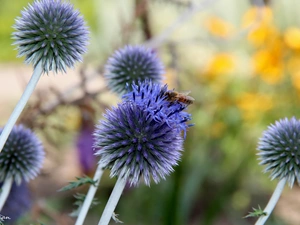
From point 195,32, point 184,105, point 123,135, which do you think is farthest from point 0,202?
point 195,32

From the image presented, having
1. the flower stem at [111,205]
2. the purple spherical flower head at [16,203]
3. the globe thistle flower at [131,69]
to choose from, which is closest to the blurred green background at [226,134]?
the purple spherical flower head at [16,203]

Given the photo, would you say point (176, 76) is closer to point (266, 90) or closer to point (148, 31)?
point (148, 31)

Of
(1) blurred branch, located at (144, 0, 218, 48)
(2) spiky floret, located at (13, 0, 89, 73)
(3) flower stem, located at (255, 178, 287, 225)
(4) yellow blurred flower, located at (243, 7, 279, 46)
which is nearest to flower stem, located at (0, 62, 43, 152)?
(2) spiky floret, located at (13, 0, 89, 73)

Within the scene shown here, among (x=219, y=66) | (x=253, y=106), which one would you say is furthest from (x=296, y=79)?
(x=219, y=66)

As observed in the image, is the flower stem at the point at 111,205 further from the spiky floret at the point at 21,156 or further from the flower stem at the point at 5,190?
the spiky floret at the point at 21,156

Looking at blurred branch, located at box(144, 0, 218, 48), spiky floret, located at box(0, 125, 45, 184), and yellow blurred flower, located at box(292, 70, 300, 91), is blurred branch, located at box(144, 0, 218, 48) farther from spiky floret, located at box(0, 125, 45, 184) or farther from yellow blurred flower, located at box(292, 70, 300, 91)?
yellow blurred flower, located at box(292, 70, 300, 91)
